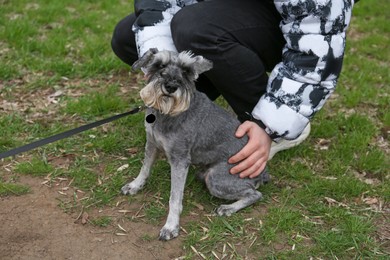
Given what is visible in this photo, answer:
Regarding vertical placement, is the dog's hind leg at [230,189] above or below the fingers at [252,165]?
Result: below

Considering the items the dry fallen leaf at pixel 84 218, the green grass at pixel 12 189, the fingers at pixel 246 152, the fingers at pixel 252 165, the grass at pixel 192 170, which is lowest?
the grass at pixel 192 170

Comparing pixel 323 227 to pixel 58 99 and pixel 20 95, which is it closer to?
pixel 58 99

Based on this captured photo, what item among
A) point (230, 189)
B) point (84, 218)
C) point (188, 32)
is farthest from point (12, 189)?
point (188, 32)

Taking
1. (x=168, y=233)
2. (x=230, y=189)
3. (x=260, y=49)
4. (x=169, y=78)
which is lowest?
(x=168, y=233)

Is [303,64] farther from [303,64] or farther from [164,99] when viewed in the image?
[164,99]

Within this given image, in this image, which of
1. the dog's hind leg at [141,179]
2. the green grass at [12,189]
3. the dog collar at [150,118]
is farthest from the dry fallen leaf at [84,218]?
the dog collar at [150,118]

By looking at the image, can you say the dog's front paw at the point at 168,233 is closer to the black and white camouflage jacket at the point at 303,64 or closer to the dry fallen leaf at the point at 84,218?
the dry fallen leaf at the point at 84,218

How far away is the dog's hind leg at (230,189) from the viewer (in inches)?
148

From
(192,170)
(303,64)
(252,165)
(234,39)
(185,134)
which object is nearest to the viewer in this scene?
(303,64)

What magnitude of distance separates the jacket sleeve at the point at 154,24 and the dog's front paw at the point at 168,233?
1.36 m

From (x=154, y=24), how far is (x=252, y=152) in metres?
1.31

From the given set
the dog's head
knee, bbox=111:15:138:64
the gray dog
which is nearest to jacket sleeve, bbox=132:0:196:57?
knee, bbox=111:15:138:64

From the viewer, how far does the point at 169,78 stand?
3121mm

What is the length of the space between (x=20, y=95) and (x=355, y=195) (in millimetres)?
3549
